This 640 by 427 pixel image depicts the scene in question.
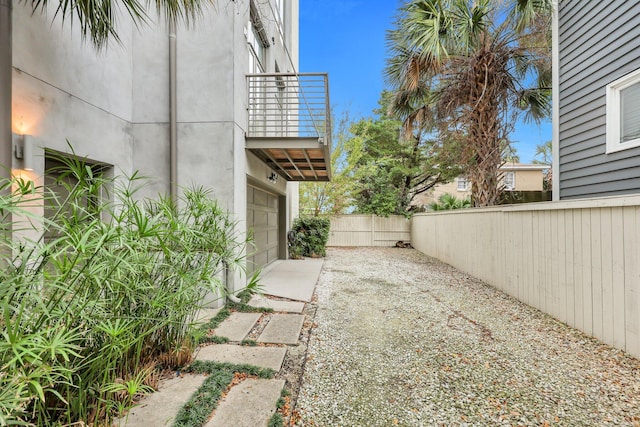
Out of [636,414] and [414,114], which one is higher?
[414,114]

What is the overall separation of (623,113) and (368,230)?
10.3 meters

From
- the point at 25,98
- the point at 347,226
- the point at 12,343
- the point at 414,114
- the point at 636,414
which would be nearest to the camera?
the point at 12,343

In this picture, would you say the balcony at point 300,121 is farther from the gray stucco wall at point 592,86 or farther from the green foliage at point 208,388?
the gray stucco wall at point 592,86

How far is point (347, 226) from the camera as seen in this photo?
14.6m

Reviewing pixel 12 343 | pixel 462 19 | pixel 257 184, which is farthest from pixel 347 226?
pixel 12 343

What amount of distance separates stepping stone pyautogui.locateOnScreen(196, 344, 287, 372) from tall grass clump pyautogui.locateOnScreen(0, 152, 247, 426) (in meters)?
0.31

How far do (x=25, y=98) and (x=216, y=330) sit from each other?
3217mm

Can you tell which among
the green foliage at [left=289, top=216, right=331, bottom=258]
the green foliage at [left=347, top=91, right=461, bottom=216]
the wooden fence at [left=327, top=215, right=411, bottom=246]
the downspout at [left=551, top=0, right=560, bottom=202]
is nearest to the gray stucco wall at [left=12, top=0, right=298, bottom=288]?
the green foliage at [left=289, top=216, right=331, bottom=258]

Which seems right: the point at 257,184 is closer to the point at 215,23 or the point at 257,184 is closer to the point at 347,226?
the point at 215,23

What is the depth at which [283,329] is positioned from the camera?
3.80 m

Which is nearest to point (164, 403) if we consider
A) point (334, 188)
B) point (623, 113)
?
point (623, 113)

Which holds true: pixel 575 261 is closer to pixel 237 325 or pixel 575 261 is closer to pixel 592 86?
pixel 592 86

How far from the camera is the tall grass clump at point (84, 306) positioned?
1.33 metres

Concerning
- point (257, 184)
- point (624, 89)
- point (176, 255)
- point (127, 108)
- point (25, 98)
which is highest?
point (624, 89)
